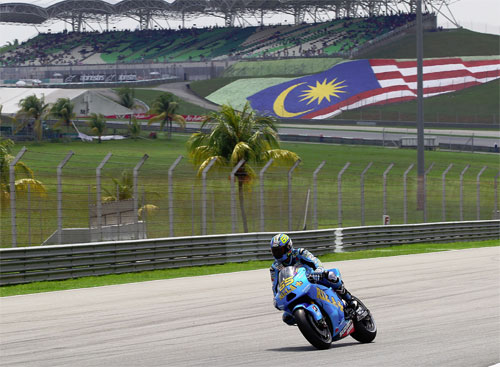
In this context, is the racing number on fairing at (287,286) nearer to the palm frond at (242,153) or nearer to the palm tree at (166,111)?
the palm frond at (242,153)

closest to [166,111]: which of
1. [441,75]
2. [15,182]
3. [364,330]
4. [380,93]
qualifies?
[380,93]

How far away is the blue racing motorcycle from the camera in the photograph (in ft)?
27.3

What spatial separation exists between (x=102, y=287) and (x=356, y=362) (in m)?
8.42

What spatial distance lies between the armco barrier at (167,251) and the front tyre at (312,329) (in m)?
8.03

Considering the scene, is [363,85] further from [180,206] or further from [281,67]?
[180,206]

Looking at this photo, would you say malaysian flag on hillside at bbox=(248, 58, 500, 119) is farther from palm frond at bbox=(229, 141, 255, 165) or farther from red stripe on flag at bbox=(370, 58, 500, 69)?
palm frond at bbox=(229, 141, 255, 165)

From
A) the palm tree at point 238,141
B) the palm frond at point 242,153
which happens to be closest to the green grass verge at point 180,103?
the palm tree at point 238,141

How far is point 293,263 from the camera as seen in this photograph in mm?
8672

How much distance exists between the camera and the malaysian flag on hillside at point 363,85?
286ft

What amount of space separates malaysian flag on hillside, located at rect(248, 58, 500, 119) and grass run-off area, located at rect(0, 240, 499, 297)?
59404 millimetres

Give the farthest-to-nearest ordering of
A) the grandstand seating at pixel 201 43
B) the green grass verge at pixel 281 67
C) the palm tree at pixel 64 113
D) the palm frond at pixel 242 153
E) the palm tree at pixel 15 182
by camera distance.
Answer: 1. the grandstand seating at pixel 201 43
2. the green grass verge at pixel 281 67
3. the palm tree at pixel 64 113
4. the palm frond at pixel 242 153
5. the palm tree at pixel 15 182

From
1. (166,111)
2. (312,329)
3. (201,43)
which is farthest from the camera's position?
(201,43)

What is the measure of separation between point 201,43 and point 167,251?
111892 millimetres

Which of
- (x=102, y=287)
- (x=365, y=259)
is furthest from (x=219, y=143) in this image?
(x=102, y=287)
